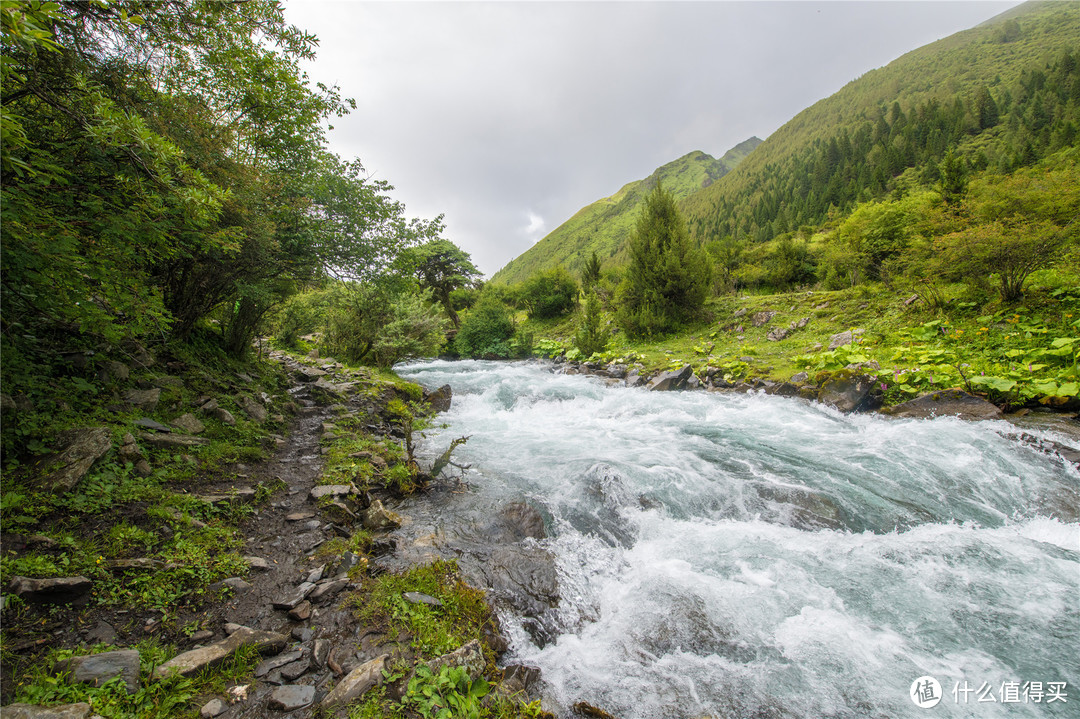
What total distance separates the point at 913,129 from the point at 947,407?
3245 inches

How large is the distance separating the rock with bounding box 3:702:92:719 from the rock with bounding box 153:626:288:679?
0.45m

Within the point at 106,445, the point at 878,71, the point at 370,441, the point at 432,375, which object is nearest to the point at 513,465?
the point at 370,441

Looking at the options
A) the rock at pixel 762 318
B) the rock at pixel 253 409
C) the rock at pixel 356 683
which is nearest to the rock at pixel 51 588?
the rock at pixel 356 683

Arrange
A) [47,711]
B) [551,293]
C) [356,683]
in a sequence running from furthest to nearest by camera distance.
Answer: [551,293]
[356,683]
[47,711]

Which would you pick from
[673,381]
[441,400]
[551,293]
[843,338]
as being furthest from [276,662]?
[551,293]

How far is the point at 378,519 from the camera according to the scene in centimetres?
496

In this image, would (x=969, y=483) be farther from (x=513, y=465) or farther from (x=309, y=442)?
(x=309, y=442)

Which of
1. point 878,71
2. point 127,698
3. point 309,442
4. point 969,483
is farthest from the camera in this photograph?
point 878,71

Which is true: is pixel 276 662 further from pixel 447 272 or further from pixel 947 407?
pixel 447 272

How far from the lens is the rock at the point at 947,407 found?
24.2 ft

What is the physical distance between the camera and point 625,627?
3.80 m

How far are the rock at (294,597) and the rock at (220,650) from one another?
334 millimetres

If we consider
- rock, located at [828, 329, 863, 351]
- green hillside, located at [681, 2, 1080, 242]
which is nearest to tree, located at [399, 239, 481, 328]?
rock, located at [828, 329, 863, 351]

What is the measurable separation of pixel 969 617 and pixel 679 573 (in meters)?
2.72
